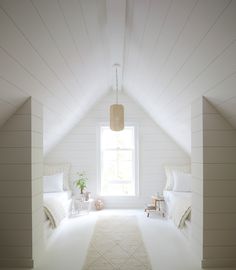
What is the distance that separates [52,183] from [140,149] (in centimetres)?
223

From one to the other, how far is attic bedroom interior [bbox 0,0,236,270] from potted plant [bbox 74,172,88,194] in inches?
24.9

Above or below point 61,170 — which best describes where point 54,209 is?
below

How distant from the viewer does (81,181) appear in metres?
5.58

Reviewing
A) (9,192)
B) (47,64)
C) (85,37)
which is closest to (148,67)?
(85,37)

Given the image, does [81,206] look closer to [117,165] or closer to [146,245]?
[117,165]

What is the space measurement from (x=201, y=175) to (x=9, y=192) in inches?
91.2

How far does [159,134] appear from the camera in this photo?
19.7 ft

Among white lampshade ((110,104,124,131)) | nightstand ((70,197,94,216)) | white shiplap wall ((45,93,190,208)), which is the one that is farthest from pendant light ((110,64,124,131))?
nightstand ((70,197,94,216))

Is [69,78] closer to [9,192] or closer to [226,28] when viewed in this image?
[9,192]

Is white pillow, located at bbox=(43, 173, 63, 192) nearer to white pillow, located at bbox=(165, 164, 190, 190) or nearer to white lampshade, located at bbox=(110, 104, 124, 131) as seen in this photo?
white lampshade, located at bbox=(110, 104, 124, 131)

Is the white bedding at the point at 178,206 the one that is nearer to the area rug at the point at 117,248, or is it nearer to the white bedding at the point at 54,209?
the area rug at the point at 117,248

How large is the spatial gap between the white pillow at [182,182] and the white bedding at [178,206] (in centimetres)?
14

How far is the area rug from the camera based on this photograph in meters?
3.01

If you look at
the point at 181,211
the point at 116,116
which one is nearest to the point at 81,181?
the point at 116,116
